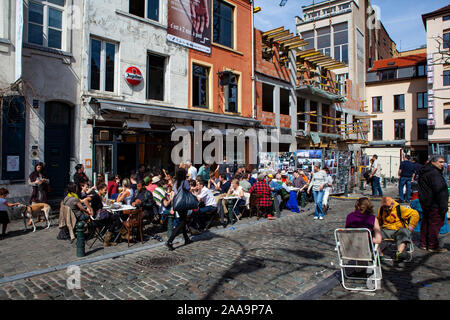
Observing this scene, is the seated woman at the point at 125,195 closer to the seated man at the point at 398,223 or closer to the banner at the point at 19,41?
the banner at the point at 19,41

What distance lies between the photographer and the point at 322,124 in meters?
22.7

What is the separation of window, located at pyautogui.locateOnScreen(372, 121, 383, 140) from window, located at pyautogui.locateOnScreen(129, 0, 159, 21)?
32.3 m

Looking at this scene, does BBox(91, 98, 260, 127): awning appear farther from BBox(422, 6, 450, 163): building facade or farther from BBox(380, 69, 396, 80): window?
BBox(380, 69, 396, 80): window

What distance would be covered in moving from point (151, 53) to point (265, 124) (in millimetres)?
8050

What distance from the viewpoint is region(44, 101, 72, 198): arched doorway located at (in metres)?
10.4

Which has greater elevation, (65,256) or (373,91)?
(373,91)

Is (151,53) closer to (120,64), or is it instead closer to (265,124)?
(120,64)

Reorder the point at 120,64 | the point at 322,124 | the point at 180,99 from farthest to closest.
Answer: the point at 322,124 < the point at 180,99 < the point at 120,64

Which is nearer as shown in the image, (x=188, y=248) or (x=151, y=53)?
(x=188, y=248)

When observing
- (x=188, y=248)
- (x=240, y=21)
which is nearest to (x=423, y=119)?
(x=240, y=21)

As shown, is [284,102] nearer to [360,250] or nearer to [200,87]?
[200,87]

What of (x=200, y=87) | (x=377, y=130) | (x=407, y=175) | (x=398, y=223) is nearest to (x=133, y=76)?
(x=200, y=87)

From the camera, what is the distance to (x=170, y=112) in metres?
12.5

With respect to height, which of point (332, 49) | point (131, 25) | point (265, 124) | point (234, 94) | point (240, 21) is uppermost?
point (332, 49)
